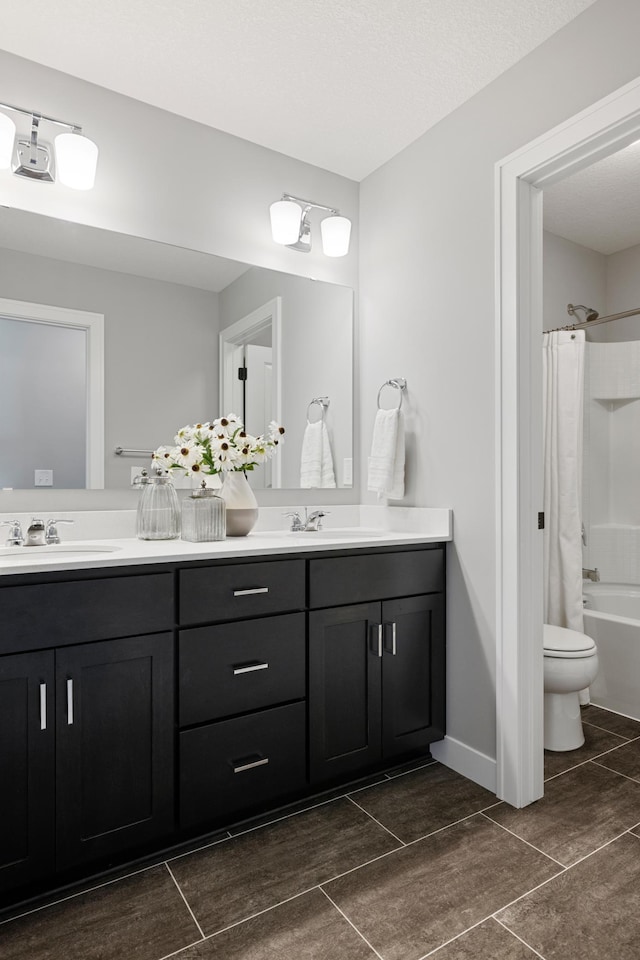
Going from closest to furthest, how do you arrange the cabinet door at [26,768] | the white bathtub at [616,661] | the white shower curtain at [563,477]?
1. the cabinet door at [26,768]
2. the white bathtub at [616,661]
3. the white shower curtain at [563,477]

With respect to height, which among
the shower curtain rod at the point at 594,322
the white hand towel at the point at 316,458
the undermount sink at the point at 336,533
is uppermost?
the shower curtain rod at the point at 594,322

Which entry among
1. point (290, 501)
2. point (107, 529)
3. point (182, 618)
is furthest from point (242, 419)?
point (182, 618)

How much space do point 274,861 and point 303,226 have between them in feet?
7.53

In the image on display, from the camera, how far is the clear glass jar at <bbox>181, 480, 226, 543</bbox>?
6.38ft

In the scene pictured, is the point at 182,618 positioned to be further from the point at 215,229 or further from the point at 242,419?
the point at 215,229

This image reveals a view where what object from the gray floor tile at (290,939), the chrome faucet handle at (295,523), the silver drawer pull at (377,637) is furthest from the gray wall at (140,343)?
the gray floor tile at (290,939)

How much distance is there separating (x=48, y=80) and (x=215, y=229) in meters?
0.70

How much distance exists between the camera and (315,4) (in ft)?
5.69

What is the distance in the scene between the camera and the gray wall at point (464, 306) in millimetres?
1866

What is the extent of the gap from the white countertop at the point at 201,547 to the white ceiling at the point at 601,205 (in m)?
1.64

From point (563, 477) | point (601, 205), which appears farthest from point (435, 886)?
point (601, 205)

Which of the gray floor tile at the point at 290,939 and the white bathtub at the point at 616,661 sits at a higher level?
the white bathtub at the point at 616,661

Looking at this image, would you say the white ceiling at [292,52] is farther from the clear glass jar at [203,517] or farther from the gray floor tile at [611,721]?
A: the gray floor tile at [611,721]

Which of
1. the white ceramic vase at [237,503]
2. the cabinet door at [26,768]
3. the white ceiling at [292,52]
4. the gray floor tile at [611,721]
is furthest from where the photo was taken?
the gray floor tile at [611,721]
